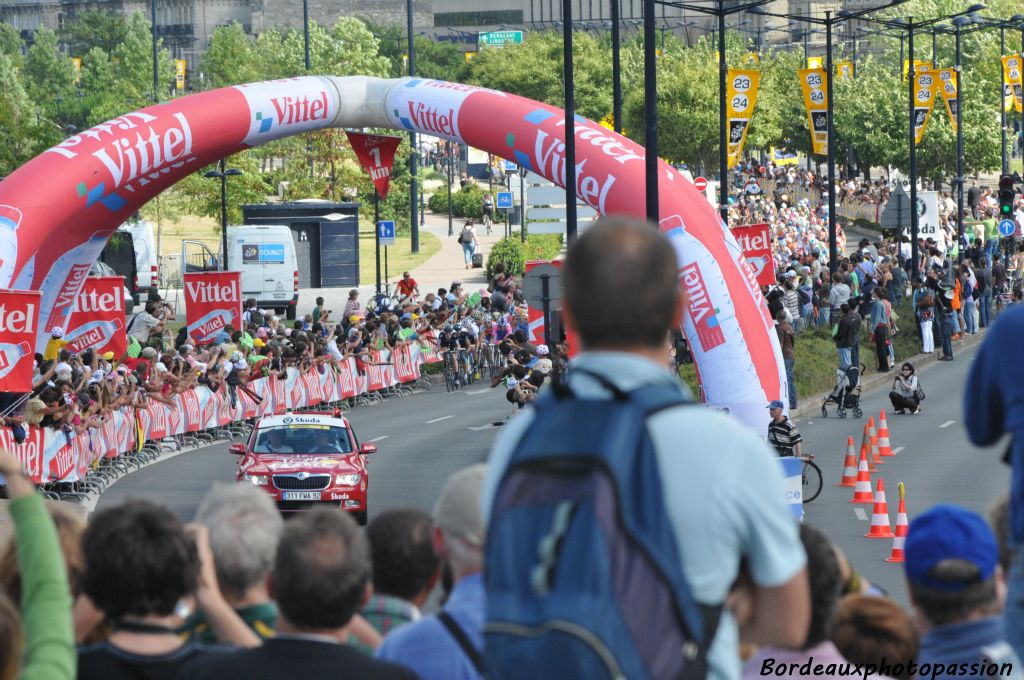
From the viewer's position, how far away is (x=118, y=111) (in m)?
55.5

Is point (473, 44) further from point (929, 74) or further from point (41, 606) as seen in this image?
point (41, 606)

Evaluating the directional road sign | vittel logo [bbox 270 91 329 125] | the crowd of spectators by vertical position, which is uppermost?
the directional road sign

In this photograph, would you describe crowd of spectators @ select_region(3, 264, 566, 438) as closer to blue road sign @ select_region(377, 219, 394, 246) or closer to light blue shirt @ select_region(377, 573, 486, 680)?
blue road sign @ select_region(377, 219, 394, 246)

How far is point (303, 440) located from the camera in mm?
21531

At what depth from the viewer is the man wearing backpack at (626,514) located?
3.36m

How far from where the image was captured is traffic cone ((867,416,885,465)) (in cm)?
2461

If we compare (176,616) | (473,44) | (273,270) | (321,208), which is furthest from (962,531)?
(473,44)

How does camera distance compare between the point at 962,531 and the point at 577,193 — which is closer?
the point at 962,531

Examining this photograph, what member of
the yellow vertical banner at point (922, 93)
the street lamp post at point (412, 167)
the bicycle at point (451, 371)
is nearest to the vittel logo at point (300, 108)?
the bicycle at point (451, 371)

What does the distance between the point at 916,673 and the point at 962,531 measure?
531 millimetres

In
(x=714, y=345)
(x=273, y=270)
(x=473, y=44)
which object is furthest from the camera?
(x=473, y=44)

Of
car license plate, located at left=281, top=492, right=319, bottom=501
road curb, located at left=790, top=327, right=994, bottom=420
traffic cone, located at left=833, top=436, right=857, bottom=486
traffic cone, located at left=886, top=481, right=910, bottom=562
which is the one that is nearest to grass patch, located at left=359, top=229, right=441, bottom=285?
road curb, located at left=790, top=327, right=994, bottom=420

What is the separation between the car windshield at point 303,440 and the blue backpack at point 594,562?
706 inches

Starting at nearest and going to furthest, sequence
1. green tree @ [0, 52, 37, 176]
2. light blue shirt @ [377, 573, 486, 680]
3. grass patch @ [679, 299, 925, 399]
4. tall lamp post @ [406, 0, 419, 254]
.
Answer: light blue shirt @ [377, 573, 486, 680], grass patch @ [679, 299, 925, 399], green tree @ [0, 52, 37, 176], tall lamp post @ [406, 0, 419, 254]
